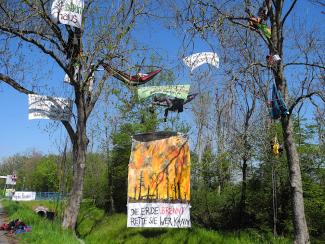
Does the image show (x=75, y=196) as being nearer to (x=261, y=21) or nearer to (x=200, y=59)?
(x=200, y=59)

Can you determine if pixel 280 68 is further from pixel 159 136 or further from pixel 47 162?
pixel 47 162

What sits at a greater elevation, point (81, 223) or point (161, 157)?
point (161, 157)

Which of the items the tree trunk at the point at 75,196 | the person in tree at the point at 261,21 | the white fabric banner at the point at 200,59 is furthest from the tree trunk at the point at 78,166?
the person in tree at the point at 261,21

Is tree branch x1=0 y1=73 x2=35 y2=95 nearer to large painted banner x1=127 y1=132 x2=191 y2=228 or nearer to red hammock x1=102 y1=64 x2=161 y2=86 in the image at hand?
red hammock x1=102 y1=64 x2=161 y2=86

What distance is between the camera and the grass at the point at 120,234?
32.9ft

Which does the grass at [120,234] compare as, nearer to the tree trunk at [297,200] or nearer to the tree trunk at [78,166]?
the tree trunk at [78,166]

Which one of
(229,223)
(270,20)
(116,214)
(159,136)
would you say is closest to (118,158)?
(116,214)

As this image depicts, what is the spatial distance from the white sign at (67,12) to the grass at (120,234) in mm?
5168

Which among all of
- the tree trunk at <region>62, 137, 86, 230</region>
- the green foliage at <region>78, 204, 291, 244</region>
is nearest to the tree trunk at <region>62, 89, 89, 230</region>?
the tree trunk at <region>62, 137, 86, 230</region>

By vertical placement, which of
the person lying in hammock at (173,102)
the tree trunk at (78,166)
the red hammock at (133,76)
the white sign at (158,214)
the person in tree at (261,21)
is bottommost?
the white sign at (158,214)

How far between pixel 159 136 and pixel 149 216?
181 cm

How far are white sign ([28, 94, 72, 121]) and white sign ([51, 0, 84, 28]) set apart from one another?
213cm

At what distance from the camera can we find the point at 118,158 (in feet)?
86.9

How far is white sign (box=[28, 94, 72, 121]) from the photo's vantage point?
11087 millimetres
